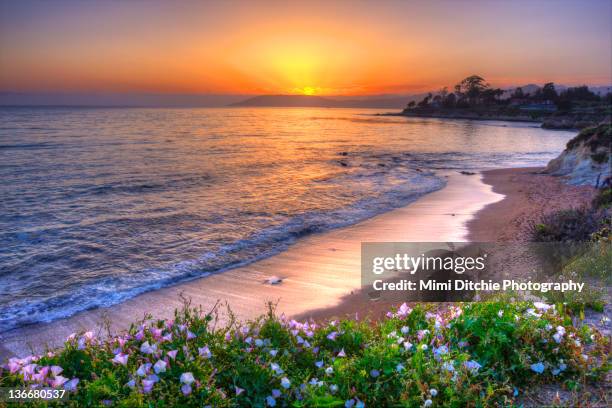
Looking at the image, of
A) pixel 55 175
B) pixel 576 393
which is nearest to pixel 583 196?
pixel 576 393

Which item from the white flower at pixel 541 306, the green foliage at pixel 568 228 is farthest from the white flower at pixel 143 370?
the green foliage at pixel 568 228

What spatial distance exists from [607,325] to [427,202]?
11.5 m

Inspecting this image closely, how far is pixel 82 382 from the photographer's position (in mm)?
3438

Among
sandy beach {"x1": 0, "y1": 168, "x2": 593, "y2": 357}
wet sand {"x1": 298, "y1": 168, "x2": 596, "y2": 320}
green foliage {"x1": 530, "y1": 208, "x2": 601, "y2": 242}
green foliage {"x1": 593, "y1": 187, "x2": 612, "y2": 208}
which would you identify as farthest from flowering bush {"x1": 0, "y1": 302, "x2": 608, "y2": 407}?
green foliage {"x1": 593, "y1": 187, "x2": 612, "y2": 208}

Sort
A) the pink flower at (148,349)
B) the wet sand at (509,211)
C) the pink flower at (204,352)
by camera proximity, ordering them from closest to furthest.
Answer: the pink flower at (148,349) → the pink flower at (204,352) → the wet sand at (509,211)

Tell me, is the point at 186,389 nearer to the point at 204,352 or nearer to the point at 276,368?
the point at 204,352

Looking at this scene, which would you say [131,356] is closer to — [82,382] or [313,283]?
[82,382]

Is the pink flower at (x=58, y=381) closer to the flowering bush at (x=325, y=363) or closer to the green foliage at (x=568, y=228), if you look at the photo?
the flowering bush at (x=325, y=363)

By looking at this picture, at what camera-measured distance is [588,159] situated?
2069cm

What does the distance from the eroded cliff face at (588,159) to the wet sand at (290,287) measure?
1078 cm

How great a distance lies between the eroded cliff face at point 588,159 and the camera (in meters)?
19.3

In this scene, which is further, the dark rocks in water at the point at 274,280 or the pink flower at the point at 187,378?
the dark rocks in water at the point at 274,280

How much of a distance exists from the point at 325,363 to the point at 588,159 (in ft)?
74.7

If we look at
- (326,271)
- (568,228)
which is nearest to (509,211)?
(568,228)
